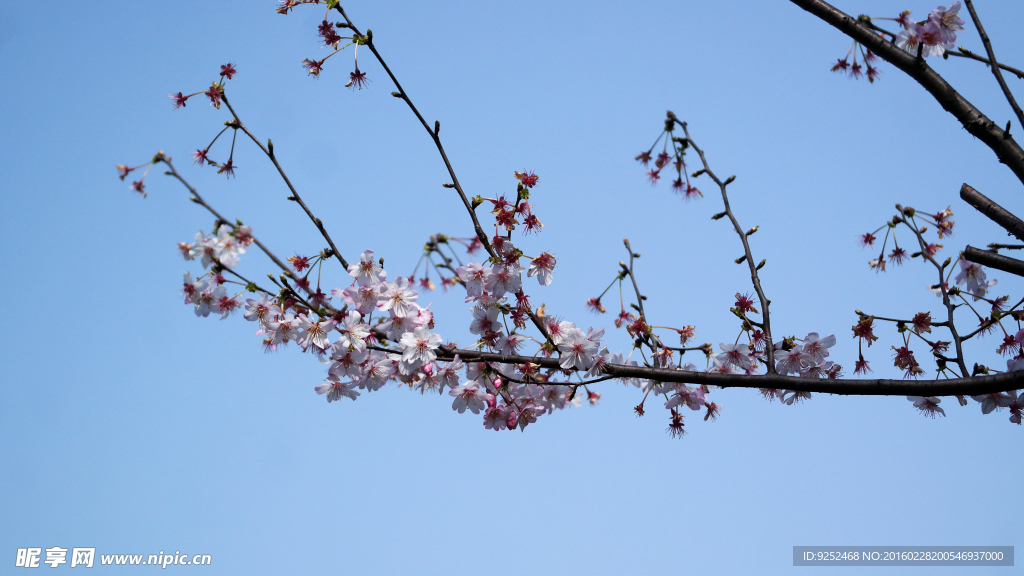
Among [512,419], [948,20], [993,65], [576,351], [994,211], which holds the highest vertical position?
[948,20]

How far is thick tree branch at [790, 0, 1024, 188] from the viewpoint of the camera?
323 centimetres

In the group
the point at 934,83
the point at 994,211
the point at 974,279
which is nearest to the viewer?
the point at 934,83

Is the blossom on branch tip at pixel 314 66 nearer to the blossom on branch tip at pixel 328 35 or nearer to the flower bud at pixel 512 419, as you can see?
the blossom on branch tip at pixel 328 35

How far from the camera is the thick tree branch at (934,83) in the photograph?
10.6ft

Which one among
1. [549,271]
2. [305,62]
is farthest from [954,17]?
[305,62]

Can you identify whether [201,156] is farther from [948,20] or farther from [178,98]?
[948,20]

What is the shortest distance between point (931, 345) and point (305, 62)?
4113 millimetres

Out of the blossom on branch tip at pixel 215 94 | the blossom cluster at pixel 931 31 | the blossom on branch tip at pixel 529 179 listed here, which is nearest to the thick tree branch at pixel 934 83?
the blossom cluster at pixel 931 31

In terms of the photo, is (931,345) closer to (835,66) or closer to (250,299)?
(835,66)

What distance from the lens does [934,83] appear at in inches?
132

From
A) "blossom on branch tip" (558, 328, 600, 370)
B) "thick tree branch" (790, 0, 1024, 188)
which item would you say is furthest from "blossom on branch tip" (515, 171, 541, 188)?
"thick tree branch" (790, 0, 1024, 188)

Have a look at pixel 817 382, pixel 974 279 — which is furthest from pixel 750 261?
pixel 974 279

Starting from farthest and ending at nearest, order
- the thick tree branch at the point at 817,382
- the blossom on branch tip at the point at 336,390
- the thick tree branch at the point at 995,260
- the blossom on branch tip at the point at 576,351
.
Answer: the blossom on branch tip at the point at 336,390 → the blossom on branch tip at the point at 576,351 → the thick tree branch at the point at 995,260 → the thick tree branch at the point at 817,382

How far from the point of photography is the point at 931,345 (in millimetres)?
3654
